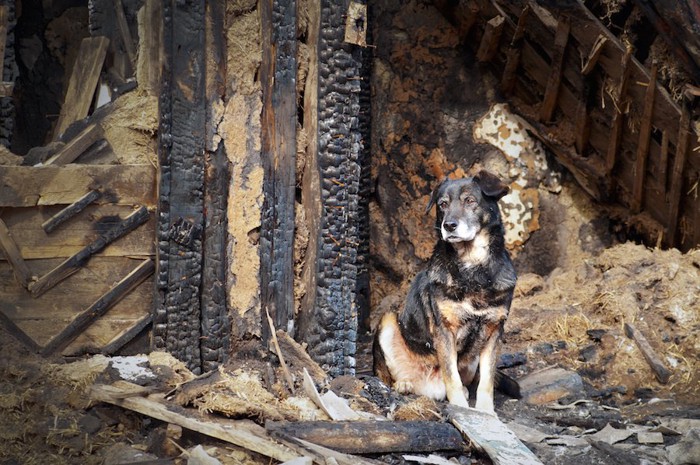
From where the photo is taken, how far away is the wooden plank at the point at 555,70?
7121 millimetres

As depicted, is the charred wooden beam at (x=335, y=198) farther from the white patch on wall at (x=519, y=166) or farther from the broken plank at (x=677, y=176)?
the white patch on wall at (x=519, y=166)

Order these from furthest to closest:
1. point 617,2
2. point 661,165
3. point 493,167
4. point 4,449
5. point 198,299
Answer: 1. point 493,167
2. point 661,165
3. point 617,2
4. point 198,299
5. point 4,449

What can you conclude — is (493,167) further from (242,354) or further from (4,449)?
(4,449)

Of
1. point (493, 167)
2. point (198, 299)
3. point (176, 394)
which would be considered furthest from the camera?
point (493, 167)

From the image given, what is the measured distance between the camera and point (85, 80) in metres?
6.12

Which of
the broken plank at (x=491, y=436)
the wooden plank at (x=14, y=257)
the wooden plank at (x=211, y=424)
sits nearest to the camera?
the wooden plank at (x=211, y=424)

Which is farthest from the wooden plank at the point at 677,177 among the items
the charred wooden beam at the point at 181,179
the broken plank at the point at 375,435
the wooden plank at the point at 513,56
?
the charred wooden beam at the point at 181,179

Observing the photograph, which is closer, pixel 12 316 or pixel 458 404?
pixel 12 316

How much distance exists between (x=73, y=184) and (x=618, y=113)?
4.28m

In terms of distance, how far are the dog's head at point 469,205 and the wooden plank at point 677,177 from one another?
80.5 inches

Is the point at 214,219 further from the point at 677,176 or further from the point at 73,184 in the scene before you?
the point at 677,176

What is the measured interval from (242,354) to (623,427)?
2.33 m

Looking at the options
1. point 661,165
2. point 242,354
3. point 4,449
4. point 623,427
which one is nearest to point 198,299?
point 242,354

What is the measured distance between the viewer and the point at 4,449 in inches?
179
